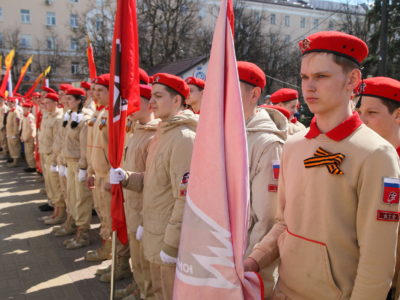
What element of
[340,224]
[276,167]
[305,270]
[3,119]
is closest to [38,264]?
[276,167]

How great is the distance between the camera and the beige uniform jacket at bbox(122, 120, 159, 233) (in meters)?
3.90

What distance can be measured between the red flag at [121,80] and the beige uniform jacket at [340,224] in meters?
1.74

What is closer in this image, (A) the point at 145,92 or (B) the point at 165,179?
(B) the point at 165,179

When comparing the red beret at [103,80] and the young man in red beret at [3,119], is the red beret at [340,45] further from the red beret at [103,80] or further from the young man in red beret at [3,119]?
the young man in red beret at [3,119]

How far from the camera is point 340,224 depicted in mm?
1676

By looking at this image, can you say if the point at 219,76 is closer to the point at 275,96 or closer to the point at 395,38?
the point at 275,96

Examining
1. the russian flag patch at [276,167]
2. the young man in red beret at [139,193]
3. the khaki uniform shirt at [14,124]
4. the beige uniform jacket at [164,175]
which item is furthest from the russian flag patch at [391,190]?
the khaki uniform shirt at [14,124]

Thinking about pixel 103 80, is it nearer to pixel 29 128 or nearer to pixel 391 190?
pixel 391 190

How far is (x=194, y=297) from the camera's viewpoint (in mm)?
1587

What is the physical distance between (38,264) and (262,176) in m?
4.24

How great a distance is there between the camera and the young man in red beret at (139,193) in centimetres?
389

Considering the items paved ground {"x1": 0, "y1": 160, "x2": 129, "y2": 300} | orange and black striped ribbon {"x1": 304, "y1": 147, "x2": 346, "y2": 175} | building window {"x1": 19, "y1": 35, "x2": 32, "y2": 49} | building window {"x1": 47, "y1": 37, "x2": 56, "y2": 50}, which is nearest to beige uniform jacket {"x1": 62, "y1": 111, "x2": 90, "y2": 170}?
paved ground {"x1": 0, "y1": 160, "x2": 129, "y2": 300}

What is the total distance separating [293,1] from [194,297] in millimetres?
61984

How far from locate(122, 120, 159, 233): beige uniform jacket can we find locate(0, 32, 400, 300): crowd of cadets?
1 centimetres
